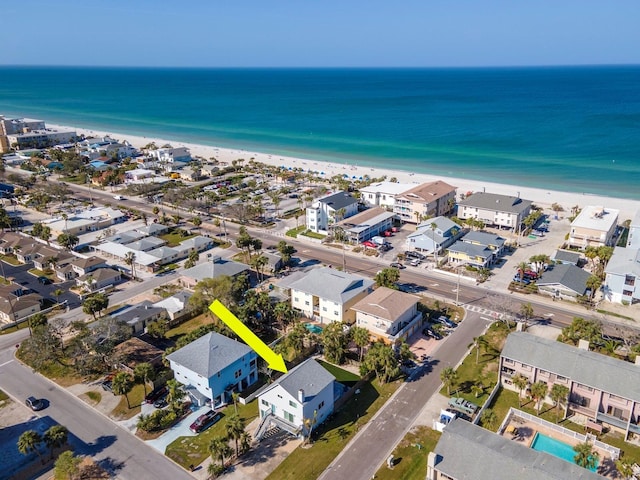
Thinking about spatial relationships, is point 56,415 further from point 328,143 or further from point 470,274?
point 328,143

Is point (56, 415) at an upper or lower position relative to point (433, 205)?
lower

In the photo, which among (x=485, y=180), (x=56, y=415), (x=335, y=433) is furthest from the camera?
(x=485, y=180)

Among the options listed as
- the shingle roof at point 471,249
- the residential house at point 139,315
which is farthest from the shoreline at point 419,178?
the residential house at point 139,315

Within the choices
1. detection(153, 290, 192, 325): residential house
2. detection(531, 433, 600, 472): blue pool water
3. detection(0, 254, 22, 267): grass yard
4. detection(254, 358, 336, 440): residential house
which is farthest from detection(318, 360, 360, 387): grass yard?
detection(0, 254, 22, 267): grass yard

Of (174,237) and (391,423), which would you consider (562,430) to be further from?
(174,237)

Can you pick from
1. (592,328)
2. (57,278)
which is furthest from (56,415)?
(592,328)
